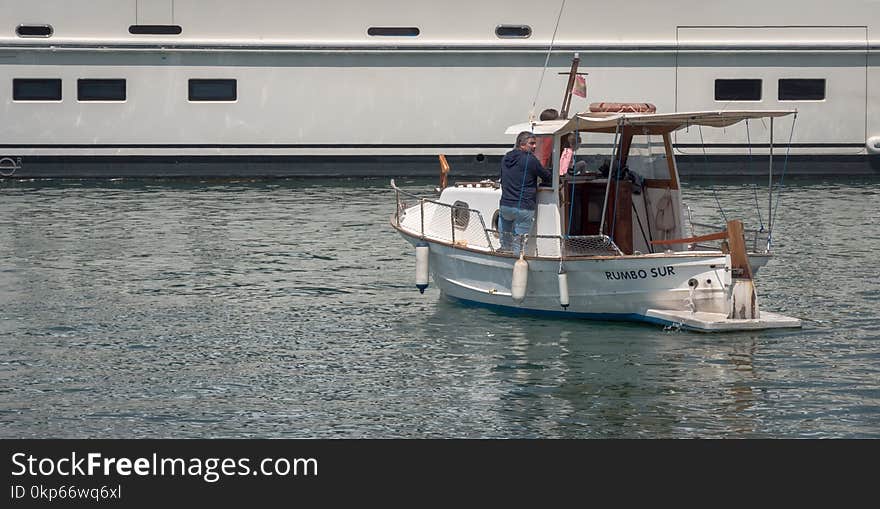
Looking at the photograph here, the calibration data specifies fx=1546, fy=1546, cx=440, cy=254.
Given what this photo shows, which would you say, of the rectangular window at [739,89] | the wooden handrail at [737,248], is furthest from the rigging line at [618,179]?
the rectangular window at [739,89]

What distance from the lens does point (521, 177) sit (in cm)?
1639

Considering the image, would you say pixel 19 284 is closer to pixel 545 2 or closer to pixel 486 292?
pixel 486 292

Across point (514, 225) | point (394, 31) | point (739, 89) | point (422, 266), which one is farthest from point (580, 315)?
point (739, 89)

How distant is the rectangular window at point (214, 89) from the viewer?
31.7 m

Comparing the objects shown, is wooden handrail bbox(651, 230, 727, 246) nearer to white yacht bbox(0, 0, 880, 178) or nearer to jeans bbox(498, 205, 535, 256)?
jeans bbox(498, 205, 535, 256)

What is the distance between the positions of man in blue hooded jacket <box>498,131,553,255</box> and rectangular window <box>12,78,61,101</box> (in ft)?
56.8

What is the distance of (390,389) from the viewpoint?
13.3m

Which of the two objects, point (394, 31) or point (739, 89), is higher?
point (394, 31)

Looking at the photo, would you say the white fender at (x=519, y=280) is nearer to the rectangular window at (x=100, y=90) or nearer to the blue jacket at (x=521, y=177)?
the blue jacket at (x=521, y=177)

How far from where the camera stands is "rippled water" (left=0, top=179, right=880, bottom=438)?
1226 cm

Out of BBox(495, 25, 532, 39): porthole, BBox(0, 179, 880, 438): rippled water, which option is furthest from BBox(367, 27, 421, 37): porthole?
BBox(0, 179, 880, 438): rippled water

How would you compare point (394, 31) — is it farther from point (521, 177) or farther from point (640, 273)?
point (640, 273)

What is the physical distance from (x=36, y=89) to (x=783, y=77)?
1525 cm
